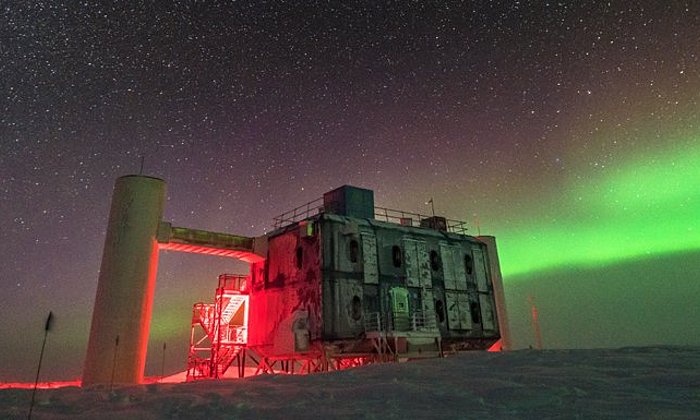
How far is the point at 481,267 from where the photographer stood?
3512cm

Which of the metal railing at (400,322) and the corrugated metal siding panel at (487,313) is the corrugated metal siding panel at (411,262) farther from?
the corrugated metal siding panel at (487,313)

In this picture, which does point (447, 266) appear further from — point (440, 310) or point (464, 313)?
point (464, 313)

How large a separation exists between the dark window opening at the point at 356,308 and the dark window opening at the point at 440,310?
258 inches

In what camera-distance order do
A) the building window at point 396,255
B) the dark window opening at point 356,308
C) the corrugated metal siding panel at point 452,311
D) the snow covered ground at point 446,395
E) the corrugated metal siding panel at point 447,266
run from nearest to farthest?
the snow covered ground at point 446,395, the dark window opening at point 356,308, the building window at point 396,255, the corrugated metal siding panel at point 452,311, the corrugated metal siding panel at point 447,266

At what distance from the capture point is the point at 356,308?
27094 millimetres

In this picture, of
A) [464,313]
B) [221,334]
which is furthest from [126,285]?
[464,313]

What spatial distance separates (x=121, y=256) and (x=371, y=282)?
14.7 meters

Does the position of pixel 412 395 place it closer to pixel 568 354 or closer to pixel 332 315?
pixel 568 354

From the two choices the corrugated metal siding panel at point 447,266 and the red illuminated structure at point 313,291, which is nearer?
the red illuminated structure at point 313,291

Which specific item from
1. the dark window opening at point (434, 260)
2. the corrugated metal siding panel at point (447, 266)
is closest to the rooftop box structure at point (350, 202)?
the dark window opening at point (434, 260)

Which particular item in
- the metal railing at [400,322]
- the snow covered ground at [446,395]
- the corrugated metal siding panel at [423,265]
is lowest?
the snow covered ground at [446,395]

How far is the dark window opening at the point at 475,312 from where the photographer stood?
33.0m

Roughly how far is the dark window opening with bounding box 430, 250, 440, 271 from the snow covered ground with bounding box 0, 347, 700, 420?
20.8 m

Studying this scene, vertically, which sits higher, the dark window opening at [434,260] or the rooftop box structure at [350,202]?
the rooftop box structure at [350,202]
